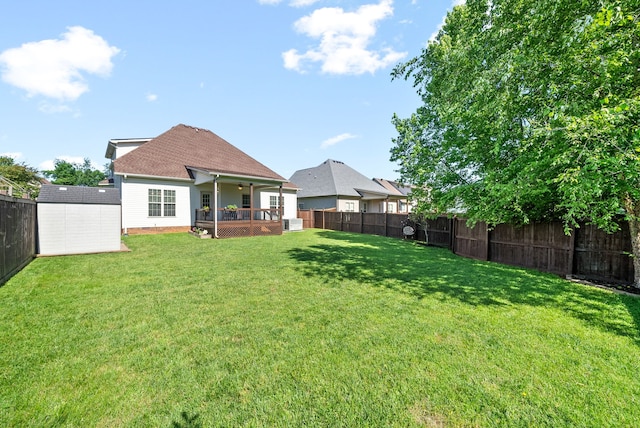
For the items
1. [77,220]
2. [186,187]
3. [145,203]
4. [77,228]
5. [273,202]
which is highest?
[186,187]

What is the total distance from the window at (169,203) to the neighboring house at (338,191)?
11.5 m

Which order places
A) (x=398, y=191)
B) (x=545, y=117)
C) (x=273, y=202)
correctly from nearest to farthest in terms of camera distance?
(x=545, y=117) → (x=273, y=202) → (x=398, y=191)

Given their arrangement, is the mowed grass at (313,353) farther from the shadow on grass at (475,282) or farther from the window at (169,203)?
the window at (169,203)

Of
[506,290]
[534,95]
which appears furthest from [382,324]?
[534,95]

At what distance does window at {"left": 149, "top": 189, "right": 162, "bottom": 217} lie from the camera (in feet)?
45.8

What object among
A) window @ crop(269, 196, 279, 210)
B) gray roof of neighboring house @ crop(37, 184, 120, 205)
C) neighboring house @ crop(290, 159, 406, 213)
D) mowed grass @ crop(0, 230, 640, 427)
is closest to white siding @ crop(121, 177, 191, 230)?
gray roof of neighboring house @ crop(37, 184, 120, 205)

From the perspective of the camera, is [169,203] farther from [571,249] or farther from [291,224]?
[571,249]

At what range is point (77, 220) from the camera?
878 centimetres

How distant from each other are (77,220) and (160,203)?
5.53m

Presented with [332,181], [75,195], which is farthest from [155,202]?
[332,181]

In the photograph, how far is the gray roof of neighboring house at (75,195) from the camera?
329 inches

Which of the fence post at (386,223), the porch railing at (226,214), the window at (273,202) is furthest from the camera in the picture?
the window at (273,202)

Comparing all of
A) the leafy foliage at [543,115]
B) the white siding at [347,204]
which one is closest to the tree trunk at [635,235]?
the leafy foliage at [543,115]

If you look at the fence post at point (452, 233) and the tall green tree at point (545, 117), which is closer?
the tall green tree at point (545, 117)
